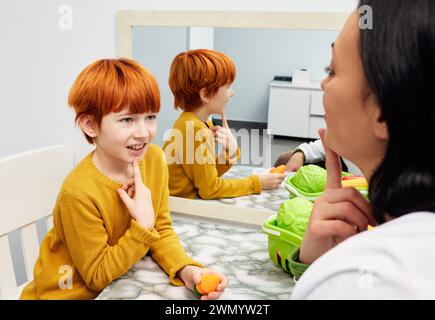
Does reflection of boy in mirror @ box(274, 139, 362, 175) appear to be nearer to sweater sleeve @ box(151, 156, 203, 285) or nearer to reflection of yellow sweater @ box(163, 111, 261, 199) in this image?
reflection of yellow sweater @ box(163, 111, 261, 199)

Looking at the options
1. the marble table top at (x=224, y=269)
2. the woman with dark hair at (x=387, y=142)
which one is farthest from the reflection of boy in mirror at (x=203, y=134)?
the woman with dark hair at (x=387, y=142)

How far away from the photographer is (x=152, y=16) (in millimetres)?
1172

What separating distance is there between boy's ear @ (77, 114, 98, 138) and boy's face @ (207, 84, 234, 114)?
0.34 metres

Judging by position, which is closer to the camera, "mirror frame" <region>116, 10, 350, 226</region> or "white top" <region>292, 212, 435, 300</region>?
"white top" <region>292, 212, 435, 300</region>

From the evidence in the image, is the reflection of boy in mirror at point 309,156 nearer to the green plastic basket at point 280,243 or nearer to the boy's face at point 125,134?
the green plastic basket at point 280,243

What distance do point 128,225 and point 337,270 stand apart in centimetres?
57

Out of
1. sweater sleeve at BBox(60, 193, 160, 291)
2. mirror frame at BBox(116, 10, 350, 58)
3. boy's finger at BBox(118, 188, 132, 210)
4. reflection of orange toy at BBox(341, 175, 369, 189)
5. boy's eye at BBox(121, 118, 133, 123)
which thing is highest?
mirror frame at BBox(116, 10, 350, 58)

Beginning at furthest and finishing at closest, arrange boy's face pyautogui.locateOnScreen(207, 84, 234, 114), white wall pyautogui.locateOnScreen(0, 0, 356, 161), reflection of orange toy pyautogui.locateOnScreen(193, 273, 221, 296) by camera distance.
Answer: white wall pyautogui.locateOnScreen(0, 0, 356, 161) < boy's face pyautogui.locateOnScreen(207, 84, 234, 114) < reflection of orange toy pyautogui.locateOnScreen(193, 273, 221, 296)

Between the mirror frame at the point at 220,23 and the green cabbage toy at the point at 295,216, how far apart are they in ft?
0.78

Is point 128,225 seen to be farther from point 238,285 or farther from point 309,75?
point 309,75

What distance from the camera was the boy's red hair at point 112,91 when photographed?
0.84 metres

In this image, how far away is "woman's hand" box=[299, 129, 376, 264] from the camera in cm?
65

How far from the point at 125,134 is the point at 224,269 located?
33cm

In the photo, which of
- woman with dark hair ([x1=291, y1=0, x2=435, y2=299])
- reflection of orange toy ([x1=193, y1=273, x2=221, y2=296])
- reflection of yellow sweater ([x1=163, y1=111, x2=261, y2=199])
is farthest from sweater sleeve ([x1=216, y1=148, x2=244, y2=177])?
woman with dark hair ([x1=291, y1=0, x2=435, y2=299])
